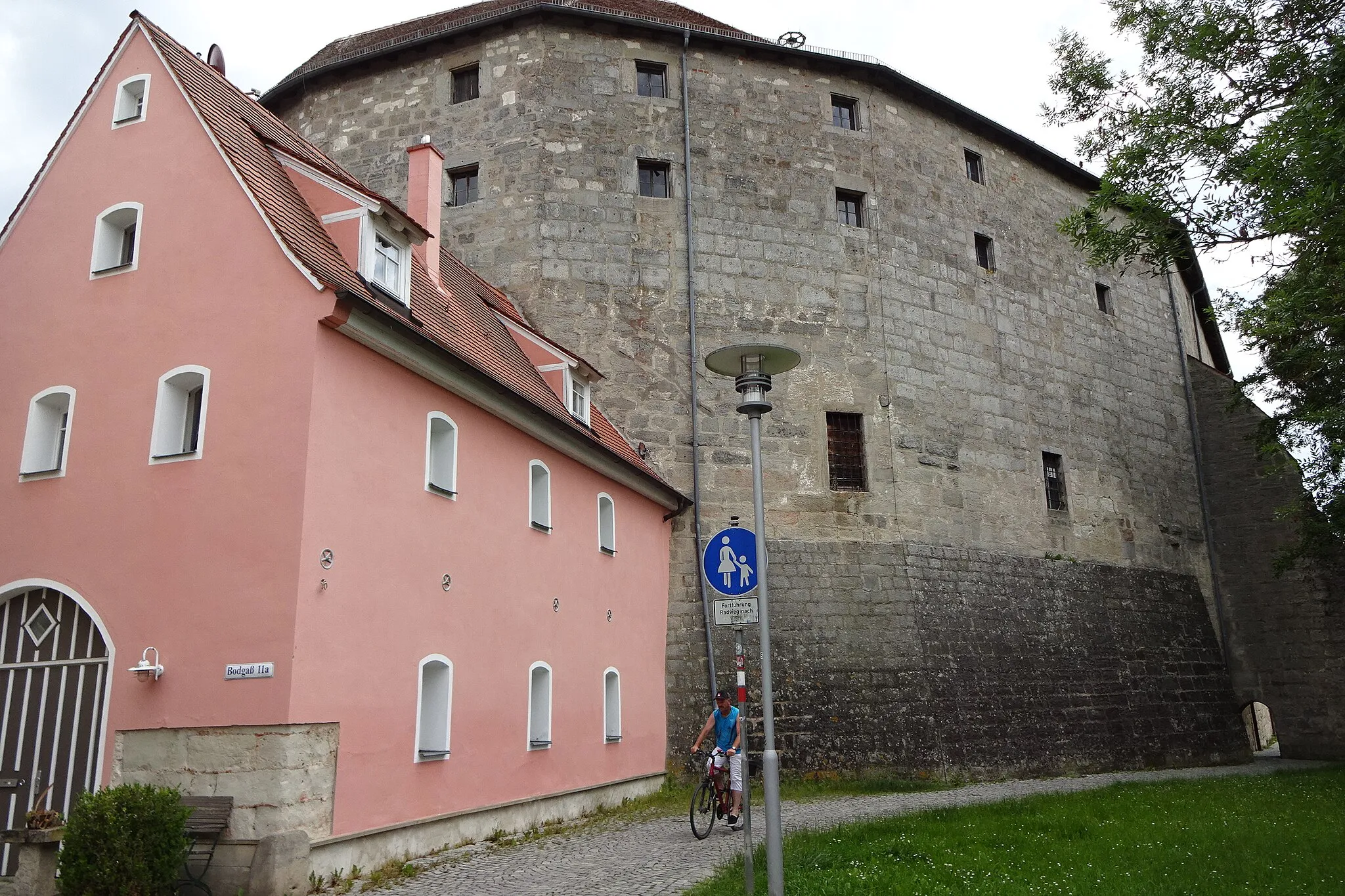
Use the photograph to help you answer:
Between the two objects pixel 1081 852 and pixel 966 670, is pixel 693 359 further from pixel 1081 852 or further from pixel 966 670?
pixel 1081 852

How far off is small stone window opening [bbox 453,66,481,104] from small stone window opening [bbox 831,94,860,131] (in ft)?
24.0

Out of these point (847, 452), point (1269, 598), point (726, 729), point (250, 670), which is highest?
point (847, 452)

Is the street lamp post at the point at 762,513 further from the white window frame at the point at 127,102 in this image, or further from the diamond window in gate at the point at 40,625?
the white window frame at the point at 127,102

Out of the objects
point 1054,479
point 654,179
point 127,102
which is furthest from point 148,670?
point 1054,479

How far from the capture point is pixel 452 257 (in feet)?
59.6

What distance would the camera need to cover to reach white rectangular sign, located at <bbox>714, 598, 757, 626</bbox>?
836 centimetres

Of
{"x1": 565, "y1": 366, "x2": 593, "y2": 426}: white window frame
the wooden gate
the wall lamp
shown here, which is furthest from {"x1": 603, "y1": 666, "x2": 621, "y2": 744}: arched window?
the wooden gate

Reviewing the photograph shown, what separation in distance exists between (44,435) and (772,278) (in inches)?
519

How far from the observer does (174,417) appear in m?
10.8

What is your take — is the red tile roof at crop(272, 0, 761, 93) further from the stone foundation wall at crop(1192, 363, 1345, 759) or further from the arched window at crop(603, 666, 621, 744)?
the stone foundation wall at crop(1192, 363, 1345, 759)

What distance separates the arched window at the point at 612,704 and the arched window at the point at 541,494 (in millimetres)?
2718

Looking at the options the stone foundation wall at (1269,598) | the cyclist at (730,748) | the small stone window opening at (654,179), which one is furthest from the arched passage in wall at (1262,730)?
the cyclist at (730,748)

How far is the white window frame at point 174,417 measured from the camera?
34.2 ft

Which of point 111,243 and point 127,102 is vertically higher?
point 127,102
